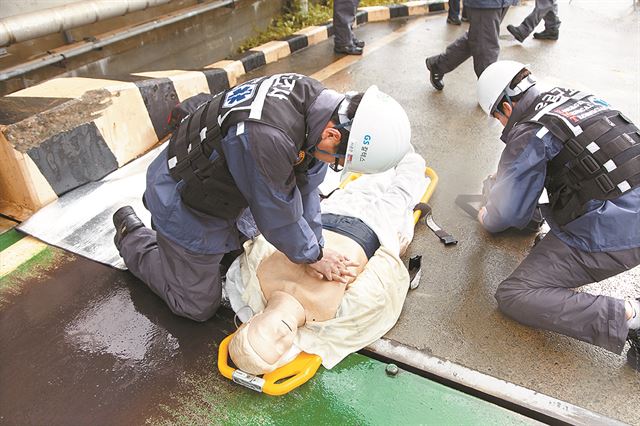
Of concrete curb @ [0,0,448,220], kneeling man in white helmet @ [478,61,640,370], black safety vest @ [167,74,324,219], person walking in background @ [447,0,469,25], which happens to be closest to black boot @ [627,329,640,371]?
kneeling man in white helmet @ [478,61,640,370]

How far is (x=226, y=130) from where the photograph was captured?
225 cm

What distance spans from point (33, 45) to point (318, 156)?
11.1ft

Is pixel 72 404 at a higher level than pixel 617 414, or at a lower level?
higher

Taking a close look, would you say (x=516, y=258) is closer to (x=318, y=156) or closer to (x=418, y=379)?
(x=418, y=379)

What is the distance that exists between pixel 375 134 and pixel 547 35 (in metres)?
6.07

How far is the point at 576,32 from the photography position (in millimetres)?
7480

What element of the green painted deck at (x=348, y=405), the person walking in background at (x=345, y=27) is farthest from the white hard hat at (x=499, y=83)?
the person walking in background at (x=345, y=27)

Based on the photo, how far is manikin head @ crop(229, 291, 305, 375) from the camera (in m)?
2.30

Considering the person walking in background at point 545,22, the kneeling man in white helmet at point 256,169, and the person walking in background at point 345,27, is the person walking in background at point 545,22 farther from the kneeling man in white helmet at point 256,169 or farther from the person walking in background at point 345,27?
the kneeling man in white helmet at point 256,169

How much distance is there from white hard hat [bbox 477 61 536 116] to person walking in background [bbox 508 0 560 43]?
4288 millimetres

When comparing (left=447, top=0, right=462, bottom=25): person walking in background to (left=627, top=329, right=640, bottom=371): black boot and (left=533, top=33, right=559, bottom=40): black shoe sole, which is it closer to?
(left=533, top=33, right=559, bottom=40): black shoe sole

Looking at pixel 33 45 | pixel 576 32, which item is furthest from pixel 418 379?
A: pixel 576 32

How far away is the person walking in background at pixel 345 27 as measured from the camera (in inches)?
243

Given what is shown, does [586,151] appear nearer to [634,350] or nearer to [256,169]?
[634,350]
